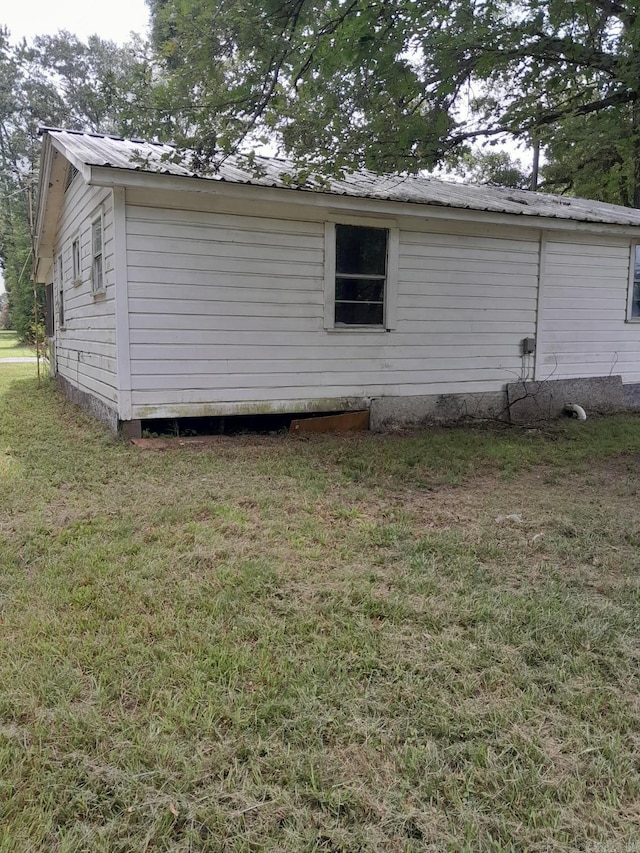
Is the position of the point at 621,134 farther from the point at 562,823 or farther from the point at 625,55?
the point at 562,823

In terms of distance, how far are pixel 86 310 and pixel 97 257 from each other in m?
0.99

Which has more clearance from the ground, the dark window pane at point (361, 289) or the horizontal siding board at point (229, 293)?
the dark window pane at point (361, 289)

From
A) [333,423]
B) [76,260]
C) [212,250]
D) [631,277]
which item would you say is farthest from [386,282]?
[76,260]

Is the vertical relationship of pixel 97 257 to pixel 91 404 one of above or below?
above

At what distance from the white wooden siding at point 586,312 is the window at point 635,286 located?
13 cm

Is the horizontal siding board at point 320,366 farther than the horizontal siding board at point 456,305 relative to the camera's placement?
No

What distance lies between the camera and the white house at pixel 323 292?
20.2 ft

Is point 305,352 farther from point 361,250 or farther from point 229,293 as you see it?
point 361,250

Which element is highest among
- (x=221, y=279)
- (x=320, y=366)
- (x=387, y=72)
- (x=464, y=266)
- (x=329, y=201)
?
(x=387, y=72)

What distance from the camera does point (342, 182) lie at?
734 cm

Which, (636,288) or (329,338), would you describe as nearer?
(329,338)

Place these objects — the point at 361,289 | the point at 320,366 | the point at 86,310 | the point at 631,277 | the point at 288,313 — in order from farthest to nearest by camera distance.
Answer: the point at 631,277
the point at 86,310
the point at 361,289
the point at 320,366
the point at 288,313

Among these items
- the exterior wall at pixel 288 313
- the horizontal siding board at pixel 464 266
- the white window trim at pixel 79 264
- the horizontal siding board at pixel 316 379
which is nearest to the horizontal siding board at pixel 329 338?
the exterior wall at pixel 288 313

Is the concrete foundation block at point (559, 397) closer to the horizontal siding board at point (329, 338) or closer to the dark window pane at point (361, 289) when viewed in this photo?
the horizontal siding board at point (329, 338)
